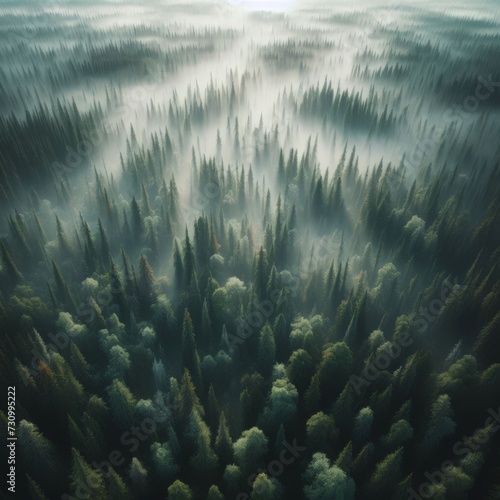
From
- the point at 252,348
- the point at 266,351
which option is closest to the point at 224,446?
the point at 266,351

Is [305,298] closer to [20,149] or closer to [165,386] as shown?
[165,386]

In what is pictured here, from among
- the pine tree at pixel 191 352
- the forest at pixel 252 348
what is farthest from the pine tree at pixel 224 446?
the pine tree at pixel 191 352

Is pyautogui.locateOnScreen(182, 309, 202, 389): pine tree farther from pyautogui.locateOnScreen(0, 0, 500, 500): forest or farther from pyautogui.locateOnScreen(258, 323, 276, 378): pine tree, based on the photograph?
pyautogui.locateOnScreen(258, 323, 276, 378): pine tree

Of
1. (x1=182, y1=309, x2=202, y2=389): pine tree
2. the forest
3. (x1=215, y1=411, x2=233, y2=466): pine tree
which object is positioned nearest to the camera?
the forest

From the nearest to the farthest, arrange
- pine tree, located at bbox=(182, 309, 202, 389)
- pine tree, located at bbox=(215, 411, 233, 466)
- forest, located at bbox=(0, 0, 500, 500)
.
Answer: forest, located at bbox=(0, 0, 500, 500)
pine tree, located at bbox=(215, 411, 233, 466)
pine tree, located at bbox=(182, 309, 202, 389)

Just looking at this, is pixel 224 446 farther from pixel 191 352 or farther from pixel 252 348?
pixel 252 348

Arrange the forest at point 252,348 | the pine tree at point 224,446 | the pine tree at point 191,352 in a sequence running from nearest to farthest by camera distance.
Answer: the forest at point 252,348 → the pine tree at point 224,446 → the pine tree at point 191,352

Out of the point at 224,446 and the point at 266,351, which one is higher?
the point at 266,351

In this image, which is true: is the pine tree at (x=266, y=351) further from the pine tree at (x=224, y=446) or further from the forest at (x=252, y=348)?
the pine tree at (x=224, y=446)

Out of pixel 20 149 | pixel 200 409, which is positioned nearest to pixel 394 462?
pixel 200 409

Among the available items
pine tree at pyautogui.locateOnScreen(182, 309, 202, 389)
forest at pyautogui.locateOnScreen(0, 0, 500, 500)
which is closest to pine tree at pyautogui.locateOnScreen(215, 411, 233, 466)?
forest at pyautogui.locateOnScreen(0, 0, 500, 500)

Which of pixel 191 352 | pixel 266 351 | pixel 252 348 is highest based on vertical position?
pixel 266 351
